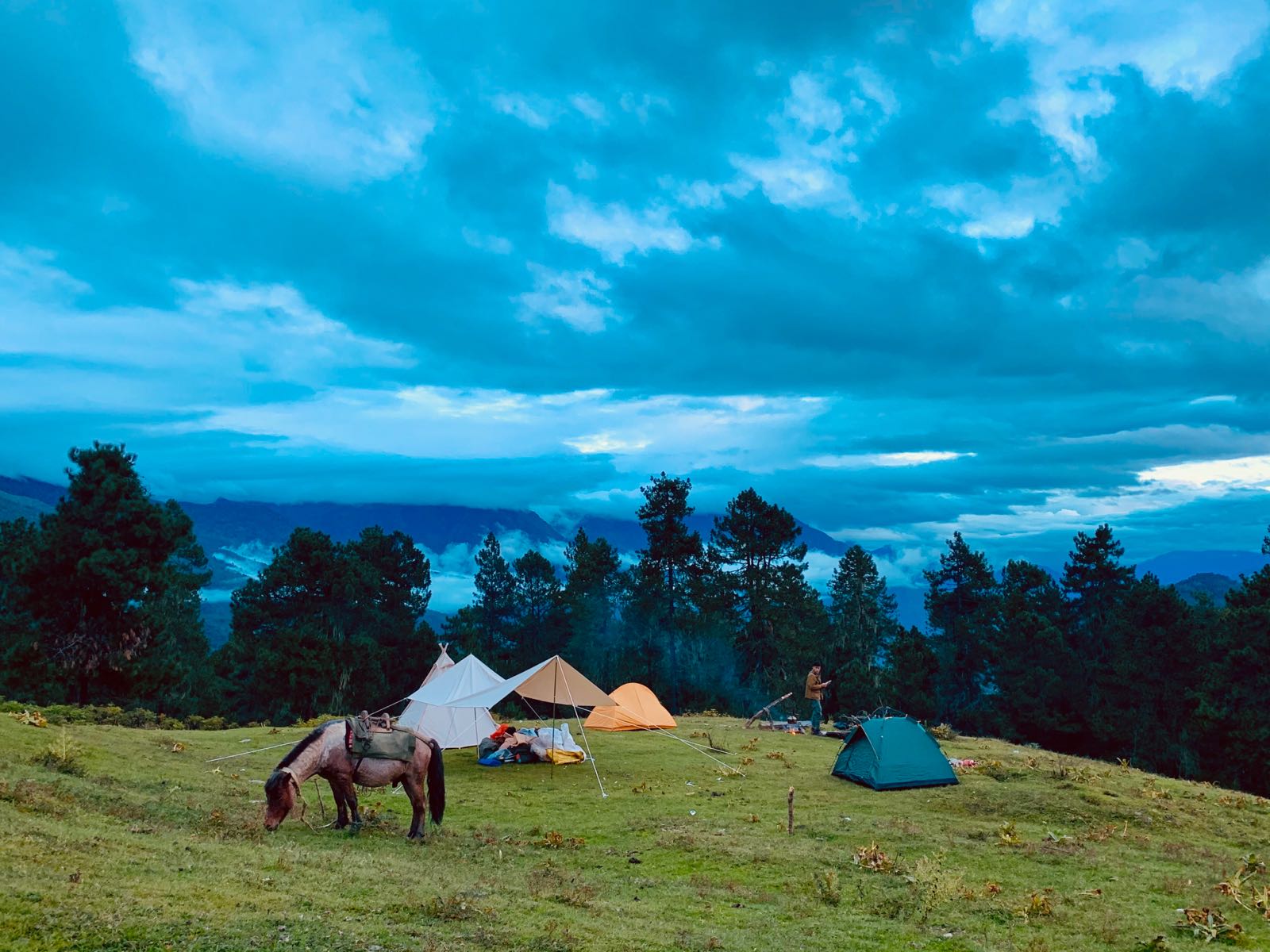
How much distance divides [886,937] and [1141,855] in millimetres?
7709

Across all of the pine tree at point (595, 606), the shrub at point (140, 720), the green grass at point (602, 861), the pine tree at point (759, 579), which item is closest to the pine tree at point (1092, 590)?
the pine tree at point (759, 579)

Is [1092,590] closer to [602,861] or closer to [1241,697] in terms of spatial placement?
[1241,697]

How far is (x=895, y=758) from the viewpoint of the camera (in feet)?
70.5

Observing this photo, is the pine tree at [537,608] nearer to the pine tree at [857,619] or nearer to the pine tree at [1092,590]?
the pine tree at [857,619]

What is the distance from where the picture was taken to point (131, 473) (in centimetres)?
4066

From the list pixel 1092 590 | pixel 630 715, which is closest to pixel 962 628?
pixel 1092 590

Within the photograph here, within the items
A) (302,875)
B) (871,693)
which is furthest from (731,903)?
(871,693)

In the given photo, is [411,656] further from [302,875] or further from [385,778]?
[302,875]

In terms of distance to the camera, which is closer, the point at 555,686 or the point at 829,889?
the point at 829,889

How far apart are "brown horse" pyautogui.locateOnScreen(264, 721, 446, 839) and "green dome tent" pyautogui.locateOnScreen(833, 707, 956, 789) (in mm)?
11343

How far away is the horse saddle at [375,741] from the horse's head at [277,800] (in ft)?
3.72

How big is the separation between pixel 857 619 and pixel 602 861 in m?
53.3

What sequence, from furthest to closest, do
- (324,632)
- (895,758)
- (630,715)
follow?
1. (324,632)
2. (630,715)
3. (895,758)

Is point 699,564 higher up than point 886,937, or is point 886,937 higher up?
point 699,564
